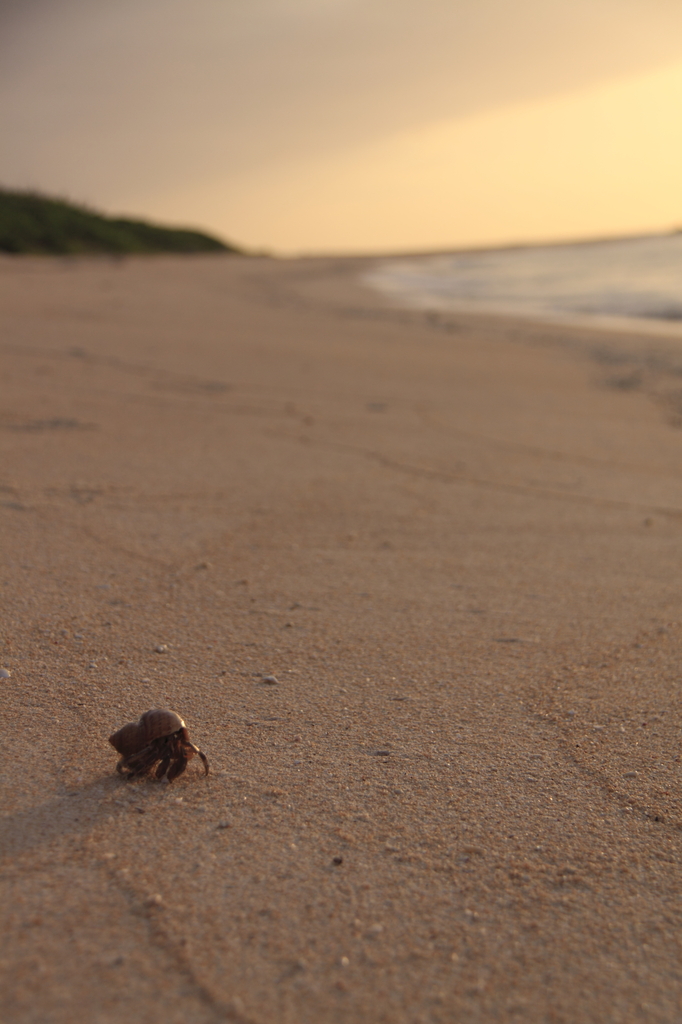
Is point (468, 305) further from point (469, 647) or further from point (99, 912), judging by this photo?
point (99, 912)

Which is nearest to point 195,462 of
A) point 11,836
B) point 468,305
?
point 11,836

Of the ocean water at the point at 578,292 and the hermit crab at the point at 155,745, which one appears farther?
the ocean water at the point at 578,292

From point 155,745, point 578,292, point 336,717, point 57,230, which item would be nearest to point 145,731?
point 155,745

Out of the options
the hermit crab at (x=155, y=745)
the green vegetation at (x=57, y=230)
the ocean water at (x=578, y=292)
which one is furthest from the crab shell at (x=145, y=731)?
the green vegetation at (x=57, y=230)

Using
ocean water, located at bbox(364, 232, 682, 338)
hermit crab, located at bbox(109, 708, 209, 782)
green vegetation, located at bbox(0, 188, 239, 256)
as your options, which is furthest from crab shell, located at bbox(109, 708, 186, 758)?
green vegetation, located at bbox(0, 188, 239, 256)

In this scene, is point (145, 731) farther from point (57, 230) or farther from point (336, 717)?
point (57, 230)

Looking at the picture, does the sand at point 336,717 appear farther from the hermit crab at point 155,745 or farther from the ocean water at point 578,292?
the ocean water at point 578,292

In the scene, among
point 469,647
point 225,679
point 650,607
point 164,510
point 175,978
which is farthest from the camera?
point 164,510

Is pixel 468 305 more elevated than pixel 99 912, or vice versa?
pixel 468 305
